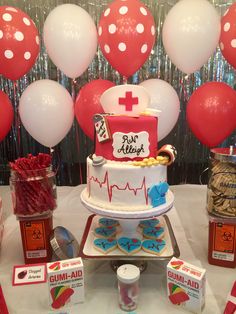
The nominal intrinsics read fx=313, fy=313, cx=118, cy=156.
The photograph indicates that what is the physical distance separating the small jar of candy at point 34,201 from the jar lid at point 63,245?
2.4 inches

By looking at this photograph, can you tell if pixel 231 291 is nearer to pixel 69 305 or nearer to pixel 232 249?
pixel 232 249

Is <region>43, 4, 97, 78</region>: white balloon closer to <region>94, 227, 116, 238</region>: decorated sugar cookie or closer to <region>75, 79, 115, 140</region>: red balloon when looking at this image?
<region>75, 79, 115, 140</region>: red balloon

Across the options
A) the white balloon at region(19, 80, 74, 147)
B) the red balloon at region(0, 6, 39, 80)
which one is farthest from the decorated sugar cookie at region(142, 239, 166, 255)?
the red balloon at region(0, 6, 39, 80)

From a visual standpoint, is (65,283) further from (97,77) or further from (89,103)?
(97,77)

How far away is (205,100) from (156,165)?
0.98 metres

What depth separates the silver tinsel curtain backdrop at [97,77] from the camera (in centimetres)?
284

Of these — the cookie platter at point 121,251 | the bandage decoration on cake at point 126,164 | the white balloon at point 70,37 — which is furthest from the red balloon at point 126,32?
the cookie platter at point 121,251

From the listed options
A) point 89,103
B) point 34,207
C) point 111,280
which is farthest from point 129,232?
point 89,103

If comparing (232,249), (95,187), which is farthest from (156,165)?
(232,249)

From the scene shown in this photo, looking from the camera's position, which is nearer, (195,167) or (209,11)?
(209,11)

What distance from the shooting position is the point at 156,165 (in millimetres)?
1332

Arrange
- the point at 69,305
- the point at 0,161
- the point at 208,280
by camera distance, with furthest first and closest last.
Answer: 1. the point at 0,161
2. the point at 208,280
3. the point at 69,305

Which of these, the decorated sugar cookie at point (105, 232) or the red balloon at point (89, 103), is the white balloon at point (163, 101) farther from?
the decorated sugar cookie at point (105, 232)

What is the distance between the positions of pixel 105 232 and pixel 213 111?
1.10m
